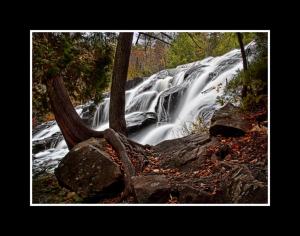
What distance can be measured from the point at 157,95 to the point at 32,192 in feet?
5.47

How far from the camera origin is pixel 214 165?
14.4ft

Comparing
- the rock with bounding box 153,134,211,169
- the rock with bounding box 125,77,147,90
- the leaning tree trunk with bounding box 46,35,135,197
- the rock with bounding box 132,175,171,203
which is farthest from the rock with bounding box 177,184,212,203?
the rock with bounding box 125,77,147,90

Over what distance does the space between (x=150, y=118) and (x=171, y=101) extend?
303 mm

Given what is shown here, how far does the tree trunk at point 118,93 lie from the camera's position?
4.60 m

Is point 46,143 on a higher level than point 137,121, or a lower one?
lower

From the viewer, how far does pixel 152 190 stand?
418 centimetres

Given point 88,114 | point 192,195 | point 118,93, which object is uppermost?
point 118,93

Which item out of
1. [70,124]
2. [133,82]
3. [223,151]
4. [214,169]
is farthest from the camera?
[133,82]

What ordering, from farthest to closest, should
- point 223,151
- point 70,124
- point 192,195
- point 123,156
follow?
point 70,124 → point 123,156 → point 223,151 → point 192,195

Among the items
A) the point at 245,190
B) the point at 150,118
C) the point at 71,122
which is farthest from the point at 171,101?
the point at 245,190

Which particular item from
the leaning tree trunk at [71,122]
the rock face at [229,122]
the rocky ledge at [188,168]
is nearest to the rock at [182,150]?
the rocky ledge at [188,168]

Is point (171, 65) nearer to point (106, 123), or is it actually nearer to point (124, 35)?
point (124, 35)

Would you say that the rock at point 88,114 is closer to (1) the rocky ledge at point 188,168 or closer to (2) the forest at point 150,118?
(2) the forest at point 150,118

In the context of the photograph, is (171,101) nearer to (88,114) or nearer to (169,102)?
(169,102)
